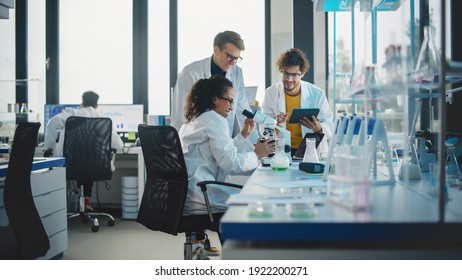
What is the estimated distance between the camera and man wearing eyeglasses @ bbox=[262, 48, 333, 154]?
10.2ft

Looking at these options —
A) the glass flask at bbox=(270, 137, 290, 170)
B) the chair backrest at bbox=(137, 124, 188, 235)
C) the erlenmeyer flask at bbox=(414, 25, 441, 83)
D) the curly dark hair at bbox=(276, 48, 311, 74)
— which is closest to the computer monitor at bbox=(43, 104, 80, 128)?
the curly dark hair at bbox=(276, 48, 311, 74)

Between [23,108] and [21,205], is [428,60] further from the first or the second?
[23,108]

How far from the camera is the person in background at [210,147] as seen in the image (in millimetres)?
2246

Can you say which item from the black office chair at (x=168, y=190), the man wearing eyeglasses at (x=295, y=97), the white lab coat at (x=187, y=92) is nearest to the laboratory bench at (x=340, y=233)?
the black office chair at (x=168, y=190)

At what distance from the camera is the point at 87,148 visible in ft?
14.0

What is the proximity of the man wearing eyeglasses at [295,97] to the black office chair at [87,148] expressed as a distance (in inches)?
62.5

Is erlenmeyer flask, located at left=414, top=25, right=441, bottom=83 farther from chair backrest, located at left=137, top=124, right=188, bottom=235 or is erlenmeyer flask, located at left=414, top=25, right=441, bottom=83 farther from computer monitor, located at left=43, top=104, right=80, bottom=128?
computer monitor, located at left=43, top=104, right=80, bottom=128

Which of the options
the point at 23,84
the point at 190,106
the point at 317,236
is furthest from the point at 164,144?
the point at 23,84

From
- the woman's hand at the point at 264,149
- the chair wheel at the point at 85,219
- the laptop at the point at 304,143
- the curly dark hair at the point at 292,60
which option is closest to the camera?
the woman's hand at the point at 264,149

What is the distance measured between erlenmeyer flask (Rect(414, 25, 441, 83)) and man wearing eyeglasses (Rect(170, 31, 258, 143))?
5.18 feet

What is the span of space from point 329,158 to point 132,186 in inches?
125

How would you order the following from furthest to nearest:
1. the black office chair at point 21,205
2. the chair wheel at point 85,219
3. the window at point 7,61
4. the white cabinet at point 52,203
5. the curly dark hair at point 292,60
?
the window at point 7,61, the chair wheel at point 85,219, the curly dark hair at point 292,60, the white cabinet at point 52,203, the black office chair at point 21,205

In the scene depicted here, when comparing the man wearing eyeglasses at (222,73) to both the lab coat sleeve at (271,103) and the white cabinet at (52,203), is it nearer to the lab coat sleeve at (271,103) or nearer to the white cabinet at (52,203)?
the lab coat sleeve at (271,103)

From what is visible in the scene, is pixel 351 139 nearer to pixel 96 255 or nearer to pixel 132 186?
pixel 96 255
